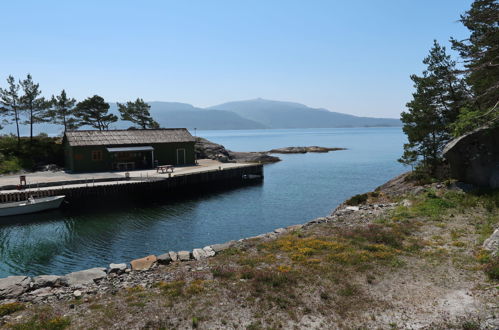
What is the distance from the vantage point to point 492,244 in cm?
1188

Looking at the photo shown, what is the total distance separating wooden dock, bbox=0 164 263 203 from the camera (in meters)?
30.3

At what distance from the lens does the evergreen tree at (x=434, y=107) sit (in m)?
26.2

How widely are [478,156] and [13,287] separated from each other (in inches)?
896

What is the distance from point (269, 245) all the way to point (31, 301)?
856cm

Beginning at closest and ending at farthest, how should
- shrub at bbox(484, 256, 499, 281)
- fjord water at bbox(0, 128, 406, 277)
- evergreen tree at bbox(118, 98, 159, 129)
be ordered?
shrub at bbox(484, 256, 499, 281)
fjord water at bbox(0, 128, 406, 277)
evergreen tree at bbox(118, 98, 159, 129)

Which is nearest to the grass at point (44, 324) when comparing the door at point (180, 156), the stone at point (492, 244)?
the stone at point (492, 244)

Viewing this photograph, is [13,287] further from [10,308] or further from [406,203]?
[406,203]

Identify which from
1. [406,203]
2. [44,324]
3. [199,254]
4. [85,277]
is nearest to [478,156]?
[406,203]

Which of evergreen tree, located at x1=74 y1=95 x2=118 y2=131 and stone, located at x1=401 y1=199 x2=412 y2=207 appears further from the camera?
evergreen tree, located at x1=74 y1=95 x2=118 y2=131

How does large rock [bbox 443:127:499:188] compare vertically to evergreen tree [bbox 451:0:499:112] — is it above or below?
below

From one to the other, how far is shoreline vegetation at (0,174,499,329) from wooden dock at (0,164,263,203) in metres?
20.6

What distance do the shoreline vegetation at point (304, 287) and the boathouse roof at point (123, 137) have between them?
32477mm

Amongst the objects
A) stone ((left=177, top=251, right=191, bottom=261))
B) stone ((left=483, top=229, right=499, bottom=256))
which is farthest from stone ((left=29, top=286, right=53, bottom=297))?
stone ((left=483, top=229, right=499, bottom=256))

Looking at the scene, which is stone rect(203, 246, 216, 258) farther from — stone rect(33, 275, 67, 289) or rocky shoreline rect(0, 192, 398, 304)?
stone rect(33, 275, 67, 289)
